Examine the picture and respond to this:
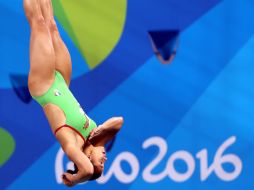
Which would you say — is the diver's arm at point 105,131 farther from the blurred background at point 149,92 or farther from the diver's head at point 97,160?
the blurred background at point 149,92

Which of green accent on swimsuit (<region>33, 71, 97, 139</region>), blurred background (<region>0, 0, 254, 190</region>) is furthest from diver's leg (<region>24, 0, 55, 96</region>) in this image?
blurred background (<region>0, 0, 254, 190</region>)

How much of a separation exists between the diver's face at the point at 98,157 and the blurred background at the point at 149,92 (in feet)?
4.19

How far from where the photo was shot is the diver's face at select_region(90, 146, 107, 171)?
3658mm

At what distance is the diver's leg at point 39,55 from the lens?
151 inches

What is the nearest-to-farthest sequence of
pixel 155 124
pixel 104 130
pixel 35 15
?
pixel 104 130 → pixel 35 15 → pixel 155 124

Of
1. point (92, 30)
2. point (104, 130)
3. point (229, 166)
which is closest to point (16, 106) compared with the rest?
point (92, 30)

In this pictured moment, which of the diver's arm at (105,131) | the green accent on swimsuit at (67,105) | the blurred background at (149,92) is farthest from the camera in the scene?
the blurred background at (149,92)

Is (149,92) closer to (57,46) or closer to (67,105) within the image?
(57,46)

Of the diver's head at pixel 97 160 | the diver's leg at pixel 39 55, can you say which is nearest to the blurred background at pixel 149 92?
the diver's leg at pixel 39 55

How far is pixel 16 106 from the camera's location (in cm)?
484

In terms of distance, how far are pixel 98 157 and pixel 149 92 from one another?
5.15ft

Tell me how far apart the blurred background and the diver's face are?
1.28 metres

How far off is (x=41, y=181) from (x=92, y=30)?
1236 mm

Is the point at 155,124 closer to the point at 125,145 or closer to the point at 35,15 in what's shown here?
the point at 125,145
